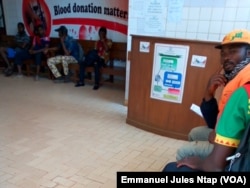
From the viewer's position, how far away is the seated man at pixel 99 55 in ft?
16.7

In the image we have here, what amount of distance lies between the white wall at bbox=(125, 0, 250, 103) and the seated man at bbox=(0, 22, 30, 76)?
3.31 meters

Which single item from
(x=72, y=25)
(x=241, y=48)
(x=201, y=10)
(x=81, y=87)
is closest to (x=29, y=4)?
(x=72, y=25)

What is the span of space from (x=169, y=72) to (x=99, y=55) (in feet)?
8.13


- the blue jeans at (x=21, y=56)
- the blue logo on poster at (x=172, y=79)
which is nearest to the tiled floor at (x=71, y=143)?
the blue logo on poster at (x=172, y=79)

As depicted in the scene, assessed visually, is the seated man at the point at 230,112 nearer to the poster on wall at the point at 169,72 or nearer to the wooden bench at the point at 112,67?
the poster on wall at the point at 169,72

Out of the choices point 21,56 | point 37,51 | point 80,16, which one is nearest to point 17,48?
point 21,56

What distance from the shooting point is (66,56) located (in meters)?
5.42

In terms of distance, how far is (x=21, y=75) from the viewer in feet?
19.7

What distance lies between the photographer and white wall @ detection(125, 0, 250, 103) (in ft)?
10.4

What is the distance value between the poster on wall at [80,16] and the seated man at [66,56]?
0.46 m

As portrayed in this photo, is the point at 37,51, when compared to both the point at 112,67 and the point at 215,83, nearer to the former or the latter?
the point at 112,67

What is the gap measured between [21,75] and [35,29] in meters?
1.19

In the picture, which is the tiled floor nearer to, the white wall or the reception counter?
the reception counter

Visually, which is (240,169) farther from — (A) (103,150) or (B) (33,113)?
(B) (33,113)
